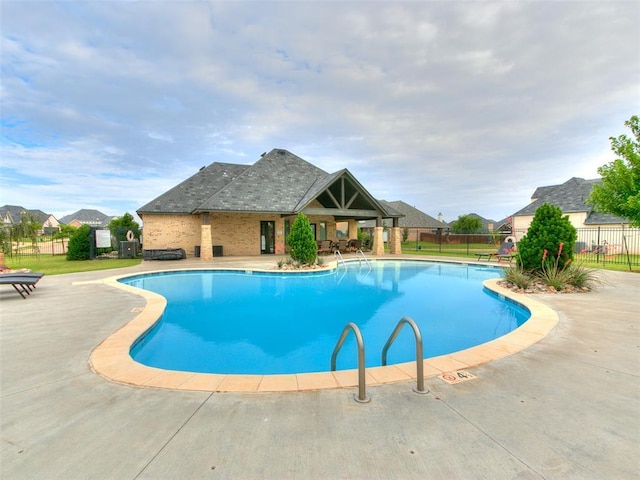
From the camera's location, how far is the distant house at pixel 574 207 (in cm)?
2746

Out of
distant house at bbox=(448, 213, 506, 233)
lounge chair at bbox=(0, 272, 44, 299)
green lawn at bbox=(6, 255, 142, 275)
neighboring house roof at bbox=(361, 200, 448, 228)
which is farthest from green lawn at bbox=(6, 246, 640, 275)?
distant house at bbox=(448, 213, 506, 233)

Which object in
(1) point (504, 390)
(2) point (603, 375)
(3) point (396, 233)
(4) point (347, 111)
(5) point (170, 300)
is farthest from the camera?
(3) point (396, 233)

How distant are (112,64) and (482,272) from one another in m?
21.4

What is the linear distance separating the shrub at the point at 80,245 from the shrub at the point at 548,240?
24625mm

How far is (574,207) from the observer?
2967cm

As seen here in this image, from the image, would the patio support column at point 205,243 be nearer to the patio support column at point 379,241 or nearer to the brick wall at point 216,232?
the brick wall at point 216,232

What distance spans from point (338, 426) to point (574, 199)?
39860 millimetres

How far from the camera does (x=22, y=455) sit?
7.07 feet

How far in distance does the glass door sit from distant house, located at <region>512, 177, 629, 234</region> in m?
21.2

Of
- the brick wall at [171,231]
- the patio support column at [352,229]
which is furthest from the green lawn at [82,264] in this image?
the patio support column at [352,229]

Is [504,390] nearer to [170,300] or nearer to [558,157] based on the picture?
[170,300]

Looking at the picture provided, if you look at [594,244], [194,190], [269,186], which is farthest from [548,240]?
[594,244]

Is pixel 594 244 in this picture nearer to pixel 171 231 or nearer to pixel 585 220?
pixel 585 220

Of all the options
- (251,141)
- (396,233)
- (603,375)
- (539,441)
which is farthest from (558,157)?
(539,441)
